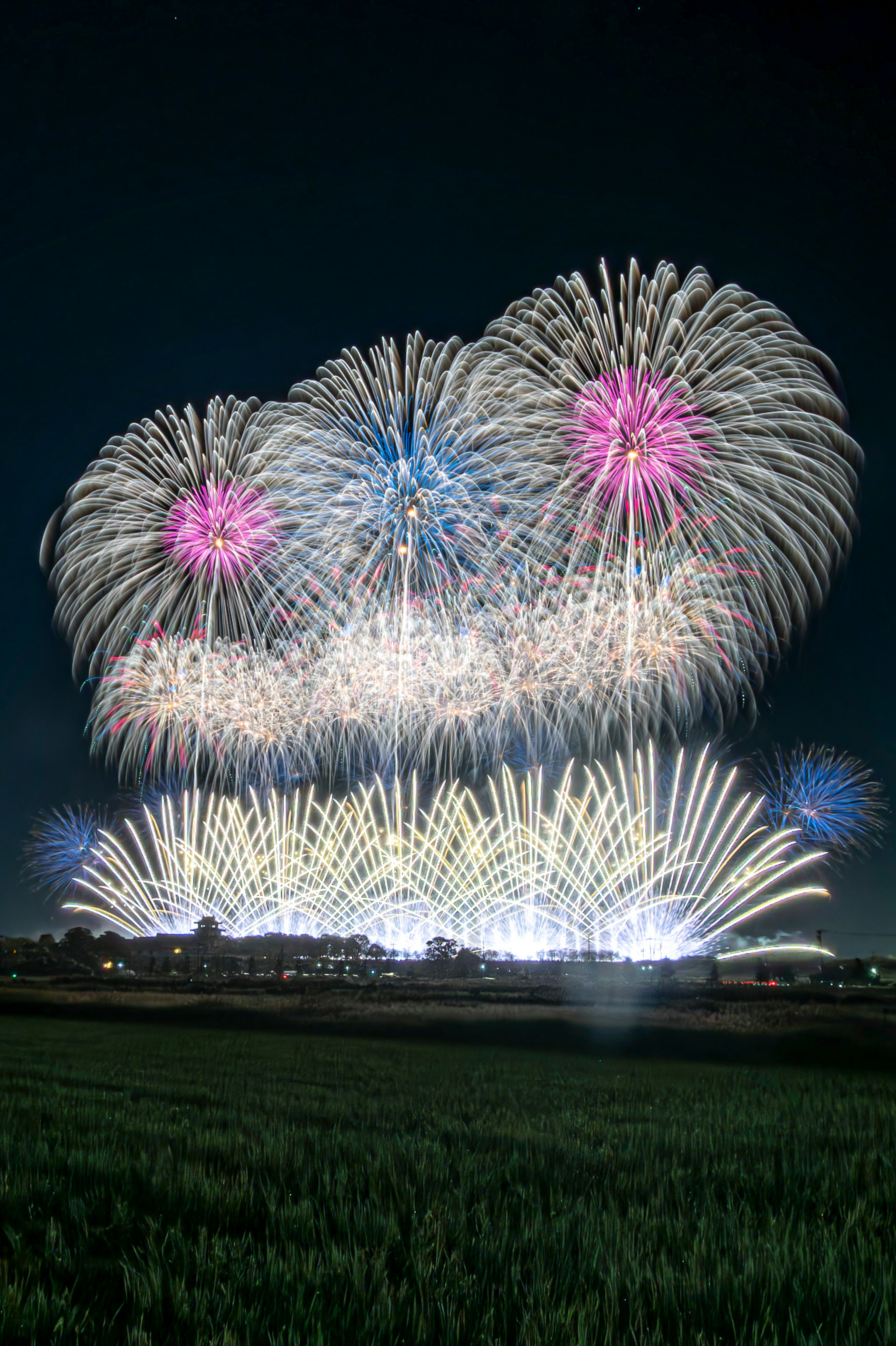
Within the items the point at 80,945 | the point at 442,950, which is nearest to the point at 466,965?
the point at 442,950

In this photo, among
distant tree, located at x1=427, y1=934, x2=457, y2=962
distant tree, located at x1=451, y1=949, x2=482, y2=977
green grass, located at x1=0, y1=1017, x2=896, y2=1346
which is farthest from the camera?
distant tree, located at x1=427, y1=934, x2=457, y2=962

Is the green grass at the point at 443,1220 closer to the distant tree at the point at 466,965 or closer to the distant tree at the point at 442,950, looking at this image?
the distant tree at the point at 466,965

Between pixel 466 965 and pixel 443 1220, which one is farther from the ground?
pixel 443 1220

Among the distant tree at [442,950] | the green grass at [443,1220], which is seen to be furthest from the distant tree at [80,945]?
the green grass at [443,1220]

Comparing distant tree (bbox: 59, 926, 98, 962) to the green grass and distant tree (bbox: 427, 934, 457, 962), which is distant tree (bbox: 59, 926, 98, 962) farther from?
the green grass

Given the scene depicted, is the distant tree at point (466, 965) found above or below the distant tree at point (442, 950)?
below

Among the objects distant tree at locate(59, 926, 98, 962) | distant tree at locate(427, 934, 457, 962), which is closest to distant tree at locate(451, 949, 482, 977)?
distant tree at locate(427, 934, 457, 962)

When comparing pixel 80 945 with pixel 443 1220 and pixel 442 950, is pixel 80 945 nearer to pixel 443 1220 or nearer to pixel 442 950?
pixel 442 950
